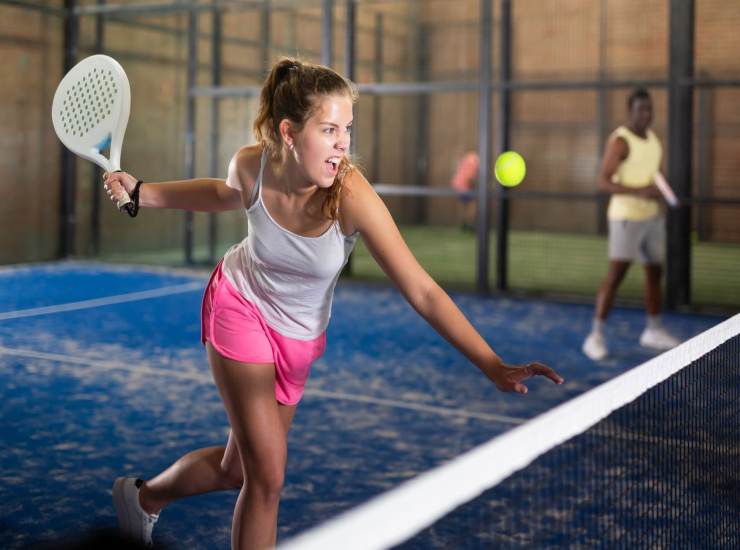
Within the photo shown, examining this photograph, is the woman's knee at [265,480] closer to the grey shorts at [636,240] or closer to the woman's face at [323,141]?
the woman's face at [323,141]

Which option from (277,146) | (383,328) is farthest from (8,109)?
(277,146)

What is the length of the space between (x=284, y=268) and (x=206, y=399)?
3.14m

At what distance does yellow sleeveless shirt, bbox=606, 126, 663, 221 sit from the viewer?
7.18 metres

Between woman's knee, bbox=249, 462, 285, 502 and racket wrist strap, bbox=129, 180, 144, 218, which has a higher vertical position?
racket wrist strap, bbox=129, 180, 144, 218

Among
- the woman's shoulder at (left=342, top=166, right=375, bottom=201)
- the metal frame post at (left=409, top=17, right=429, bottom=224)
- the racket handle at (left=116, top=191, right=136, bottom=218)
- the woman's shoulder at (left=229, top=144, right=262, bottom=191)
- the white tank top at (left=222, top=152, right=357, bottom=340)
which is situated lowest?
the white tank top at (left=222, top=152, right=357, bottom=340)

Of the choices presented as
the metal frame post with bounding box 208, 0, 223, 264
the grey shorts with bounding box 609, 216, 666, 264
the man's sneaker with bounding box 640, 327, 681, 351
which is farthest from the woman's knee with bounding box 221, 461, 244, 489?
the metal frame post with bounding box 208, 0, 223, 264

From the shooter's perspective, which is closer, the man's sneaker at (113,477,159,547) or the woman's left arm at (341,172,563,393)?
the woman's left arm at (341,172,563,393)

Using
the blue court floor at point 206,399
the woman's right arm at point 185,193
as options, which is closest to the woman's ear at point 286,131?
the woman's right arm at point 185,193

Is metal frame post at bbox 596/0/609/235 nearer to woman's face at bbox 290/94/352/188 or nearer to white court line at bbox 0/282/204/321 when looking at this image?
white court line at bbox 0/282/204/321

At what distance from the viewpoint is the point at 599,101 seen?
1738 centimetres

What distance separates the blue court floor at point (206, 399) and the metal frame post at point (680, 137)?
1.41 ft

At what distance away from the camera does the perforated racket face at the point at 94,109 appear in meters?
3.20

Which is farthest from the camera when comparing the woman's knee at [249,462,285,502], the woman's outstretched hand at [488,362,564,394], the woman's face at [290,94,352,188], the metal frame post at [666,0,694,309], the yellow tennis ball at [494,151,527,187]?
the yellow tennis ball at [494,151,527,187]

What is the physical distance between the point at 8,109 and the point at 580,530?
987cm
